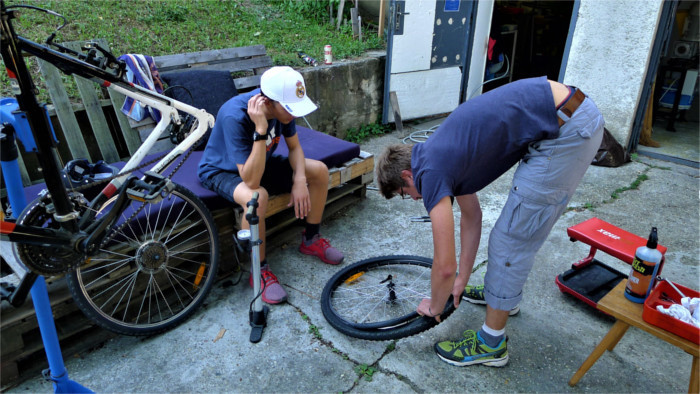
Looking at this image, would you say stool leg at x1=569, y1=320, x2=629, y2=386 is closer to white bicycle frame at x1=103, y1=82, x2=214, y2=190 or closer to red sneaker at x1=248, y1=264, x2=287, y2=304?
red sneaker at x1=248, y1=264, x2=287, y2=304

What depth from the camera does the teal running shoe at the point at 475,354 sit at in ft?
7.58

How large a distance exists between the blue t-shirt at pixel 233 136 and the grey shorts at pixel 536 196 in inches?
60.4

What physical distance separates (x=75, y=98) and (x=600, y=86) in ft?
18.3

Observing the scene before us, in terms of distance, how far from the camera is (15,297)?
181 cm

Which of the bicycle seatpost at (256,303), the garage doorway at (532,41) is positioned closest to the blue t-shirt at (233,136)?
the bicycle seatpost at (256,303)

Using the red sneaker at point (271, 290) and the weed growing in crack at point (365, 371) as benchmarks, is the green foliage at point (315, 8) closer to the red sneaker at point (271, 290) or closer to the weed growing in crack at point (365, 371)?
the red sneaker at point (271, 290)

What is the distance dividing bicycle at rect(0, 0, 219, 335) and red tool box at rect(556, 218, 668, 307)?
7.66ft

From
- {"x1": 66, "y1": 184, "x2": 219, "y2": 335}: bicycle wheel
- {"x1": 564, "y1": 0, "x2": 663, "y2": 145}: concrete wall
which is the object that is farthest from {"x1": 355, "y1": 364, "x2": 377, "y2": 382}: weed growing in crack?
{"x1": 564, "y1": 0, "x2": 663, "y2": 145}: concrete wall

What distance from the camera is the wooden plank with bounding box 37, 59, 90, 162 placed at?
3.16 meters

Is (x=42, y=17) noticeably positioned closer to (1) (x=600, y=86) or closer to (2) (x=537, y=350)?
(2) (x=537, y=350)

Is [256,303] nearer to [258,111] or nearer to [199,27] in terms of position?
[258,111]

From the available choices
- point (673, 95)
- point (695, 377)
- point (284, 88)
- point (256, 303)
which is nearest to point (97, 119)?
point (284, 88)

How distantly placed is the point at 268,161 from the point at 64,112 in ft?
5.22

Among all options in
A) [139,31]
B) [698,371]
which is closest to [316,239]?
[698,371]
